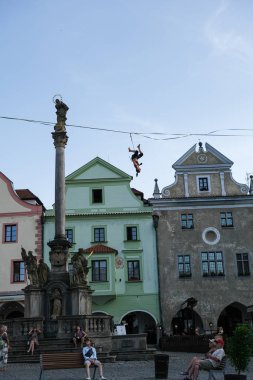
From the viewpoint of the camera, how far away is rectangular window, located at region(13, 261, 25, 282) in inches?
1419

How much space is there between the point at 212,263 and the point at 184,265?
6.36 ft

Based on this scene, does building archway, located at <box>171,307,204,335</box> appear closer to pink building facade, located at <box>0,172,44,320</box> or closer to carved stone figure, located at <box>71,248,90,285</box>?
pink building facade, located at <box>0,172,44,320</box>

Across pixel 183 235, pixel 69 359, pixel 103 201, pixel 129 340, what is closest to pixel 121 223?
pixel 103 201

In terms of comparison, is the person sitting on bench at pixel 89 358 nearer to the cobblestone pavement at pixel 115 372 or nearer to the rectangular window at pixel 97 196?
the cobblestone pavement at pixel 115 372

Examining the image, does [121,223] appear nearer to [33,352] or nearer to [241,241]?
[241,241]

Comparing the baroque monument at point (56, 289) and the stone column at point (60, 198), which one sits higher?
the stone column at point (60, 198)

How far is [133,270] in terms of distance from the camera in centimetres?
3662

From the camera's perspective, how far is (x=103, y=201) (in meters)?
38.2

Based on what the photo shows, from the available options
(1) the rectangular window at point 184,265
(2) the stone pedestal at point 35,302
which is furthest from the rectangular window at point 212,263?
(2) the stone pedestal at point 35,302

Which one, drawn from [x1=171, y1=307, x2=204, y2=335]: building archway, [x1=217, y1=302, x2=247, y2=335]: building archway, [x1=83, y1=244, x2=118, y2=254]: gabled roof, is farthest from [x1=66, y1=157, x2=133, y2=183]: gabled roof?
[x1=217, y1=302, x2=247, y2=335]: building archway

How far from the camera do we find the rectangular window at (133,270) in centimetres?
3644

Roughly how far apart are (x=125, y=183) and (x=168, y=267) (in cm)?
682

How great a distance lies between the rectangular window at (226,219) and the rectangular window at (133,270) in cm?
670

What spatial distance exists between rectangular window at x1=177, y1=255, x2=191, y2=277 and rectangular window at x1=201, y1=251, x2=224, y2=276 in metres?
1.02
